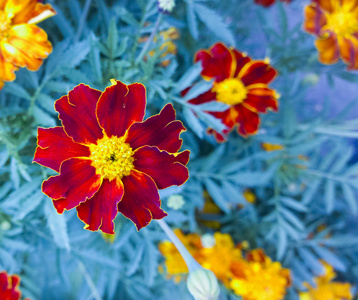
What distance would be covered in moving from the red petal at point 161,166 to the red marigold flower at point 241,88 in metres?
0.25

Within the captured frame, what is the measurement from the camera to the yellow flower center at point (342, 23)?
33.0 inches

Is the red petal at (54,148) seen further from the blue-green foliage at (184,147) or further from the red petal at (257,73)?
the red petal at (257,73)

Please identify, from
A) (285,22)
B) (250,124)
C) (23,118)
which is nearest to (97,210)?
(23,118)

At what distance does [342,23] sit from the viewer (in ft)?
2.77

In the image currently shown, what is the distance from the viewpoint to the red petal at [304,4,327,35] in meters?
0.77

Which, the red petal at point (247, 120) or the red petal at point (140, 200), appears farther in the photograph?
the red petal at point (247, 120)

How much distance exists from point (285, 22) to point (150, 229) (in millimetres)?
626

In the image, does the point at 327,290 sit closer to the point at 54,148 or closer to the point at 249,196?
the point at 249,196

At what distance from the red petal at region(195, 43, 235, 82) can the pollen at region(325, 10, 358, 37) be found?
1.04 ft

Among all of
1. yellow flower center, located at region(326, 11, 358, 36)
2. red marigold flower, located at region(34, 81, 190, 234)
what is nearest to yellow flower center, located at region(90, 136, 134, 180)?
red marigold flower, located at region(34, 81, 190, 234)

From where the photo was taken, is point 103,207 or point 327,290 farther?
point 327,290

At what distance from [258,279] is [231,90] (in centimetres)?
44

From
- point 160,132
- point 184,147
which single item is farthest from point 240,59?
point 160,132

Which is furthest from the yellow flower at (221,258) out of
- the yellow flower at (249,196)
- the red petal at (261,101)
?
the red petal at (261,101)
